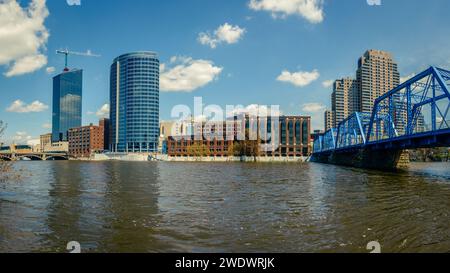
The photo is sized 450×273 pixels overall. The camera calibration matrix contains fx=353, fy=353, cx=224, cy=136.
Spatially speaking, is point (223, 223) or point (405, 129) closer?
point (223, 223)

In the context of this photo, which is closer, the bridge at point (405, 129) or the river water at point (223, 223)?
the river water at point (223, 223)

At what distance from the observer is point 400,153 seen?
3629 inches

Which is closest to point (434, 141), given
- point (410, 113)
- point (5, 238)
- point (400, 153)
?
point (410, 113)

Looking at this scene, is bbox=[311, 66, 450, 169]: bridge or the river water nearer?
the river water

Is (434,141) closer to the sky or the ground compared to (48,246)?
closer to the sky

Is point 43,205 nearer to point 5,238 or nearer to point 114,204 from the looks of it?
point 114,204

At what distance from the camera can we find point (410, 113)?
2990 inches
